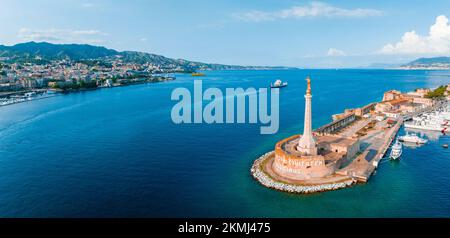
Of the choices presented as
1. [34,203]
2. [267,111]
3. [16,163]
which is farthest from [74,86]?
[34,203]

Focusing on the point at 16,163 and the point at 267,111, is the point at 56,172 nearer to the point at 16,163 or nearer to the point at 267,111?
the point at 16,163

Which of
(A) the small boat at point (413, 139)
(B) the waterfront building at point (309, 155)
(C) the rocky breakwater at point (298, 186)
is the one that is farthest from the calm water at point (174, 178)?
(B) the waterfront building at point (309, 155)

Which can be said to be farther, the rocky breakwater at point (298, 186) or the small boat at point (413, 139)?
the small boat at point (413, 139)

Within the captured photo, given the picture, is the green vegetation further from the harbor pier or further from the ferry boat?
the harbor pier

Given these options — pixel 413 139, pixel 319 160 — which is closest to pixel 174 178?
pixel 319 160

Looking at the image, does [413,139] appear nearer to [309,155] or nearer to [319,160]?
[309,155]

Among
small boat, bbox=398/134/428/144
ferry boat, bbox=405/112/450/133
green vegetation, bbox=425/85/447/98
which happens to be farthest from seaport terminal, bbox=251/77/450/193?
green vegetation, bbox=425/85/447/98

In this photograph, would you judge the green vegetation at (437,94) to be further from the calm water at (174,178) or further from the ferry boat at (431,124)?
the calm water at (174,178)

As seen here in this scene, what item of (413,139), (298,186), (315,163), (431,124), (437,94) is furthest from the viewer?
(437,94)

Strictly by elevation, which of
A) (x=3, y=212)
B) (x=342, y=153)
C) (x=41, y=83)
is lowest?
(x=3, y=212)

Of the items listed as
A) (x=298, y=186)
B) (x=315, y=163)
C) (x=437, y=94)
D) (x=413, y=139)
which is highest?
(x=437, y=94)

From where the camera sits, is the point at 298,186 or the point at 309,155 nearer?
the point at 298,186
